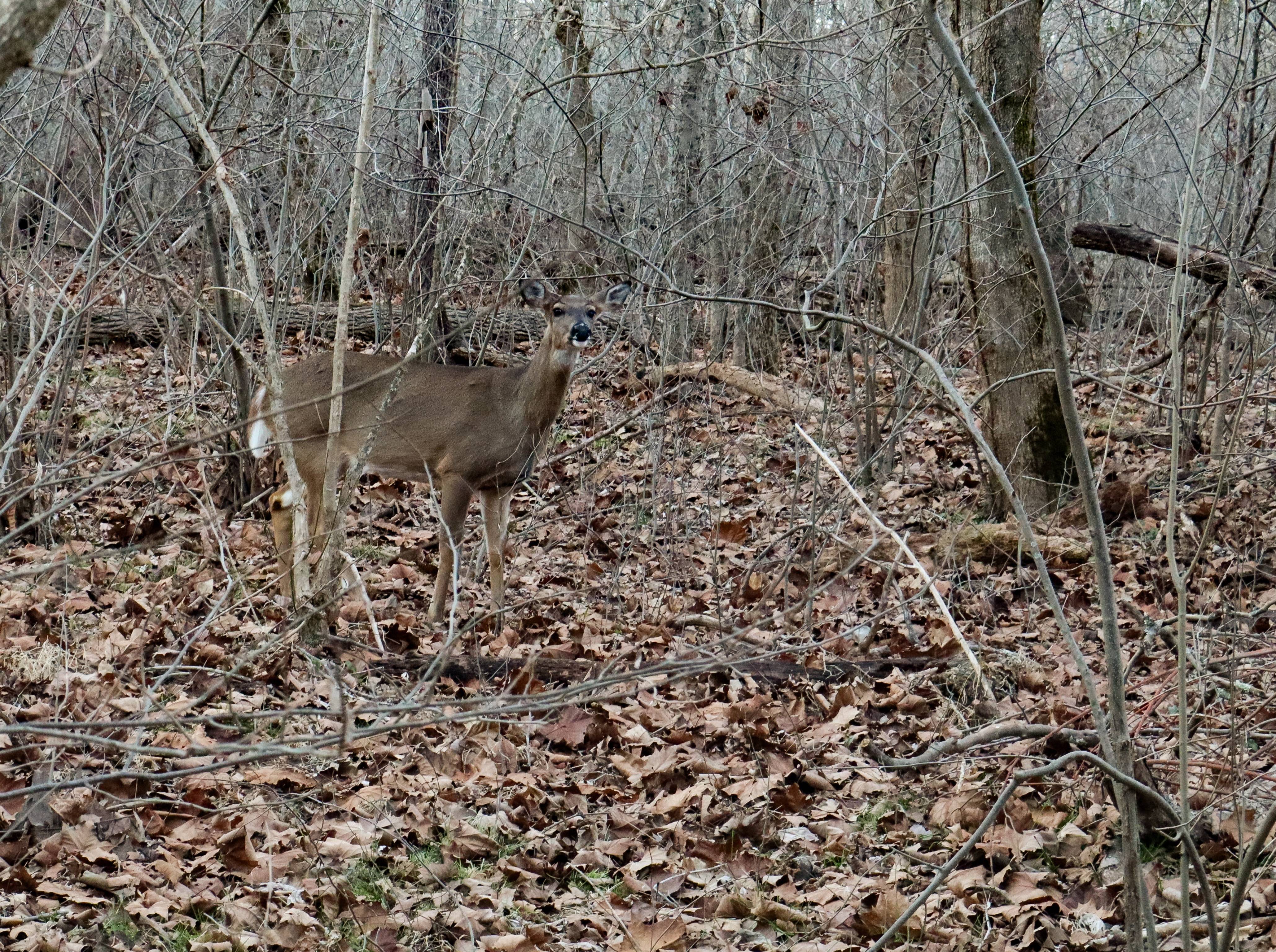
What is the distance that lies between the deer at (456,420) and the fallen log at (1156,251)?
9.67 feet

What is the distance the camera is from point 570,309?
820 centimetres

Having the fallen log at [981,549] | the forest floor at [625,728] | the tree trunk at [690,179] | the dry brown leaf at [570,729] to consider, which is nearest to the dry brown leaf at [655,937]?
the forest floor at [625,728]

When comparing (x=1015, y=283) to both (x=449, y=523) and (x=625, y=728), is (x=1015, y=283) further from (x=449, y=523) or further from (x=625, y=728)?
(x=625, y=728)

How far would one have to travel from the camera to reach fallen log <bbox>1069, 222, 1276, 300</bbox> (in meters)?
7.67

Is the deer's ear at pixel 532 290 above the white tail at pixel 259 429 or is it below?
above

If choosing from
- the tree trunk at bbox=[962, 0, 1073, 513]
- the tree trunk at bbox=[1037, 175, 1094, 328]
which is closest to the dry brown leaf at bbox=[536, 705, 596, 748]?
the tree trunk at bbox=[962, 0, 1073, 513]

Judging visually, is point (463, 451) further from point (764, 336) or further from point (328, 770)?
point (764, 336)

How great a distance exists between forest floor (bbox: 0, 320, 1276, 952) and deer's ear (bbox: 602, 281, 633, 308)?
0.69 meters

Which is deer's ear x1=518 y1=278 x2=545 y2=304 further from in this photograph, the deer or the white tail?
the white tail

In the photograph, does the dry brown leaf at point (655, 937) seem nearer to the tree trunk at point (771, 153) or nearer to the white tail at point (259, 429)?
the white tail at point (259, 429)

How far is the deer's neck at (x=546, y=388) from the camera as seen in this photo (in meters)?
8.33

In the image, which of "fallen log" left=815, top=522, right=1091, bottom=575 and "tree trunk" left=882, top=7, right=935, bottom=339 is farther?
"tree trunk" left=882, top=7, right=935, bottom=339

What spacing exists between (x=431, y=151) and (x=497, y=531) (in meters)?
2.65

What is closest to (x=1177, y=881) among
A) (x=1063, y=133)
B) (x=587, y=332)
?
(x=1063, y=133)
